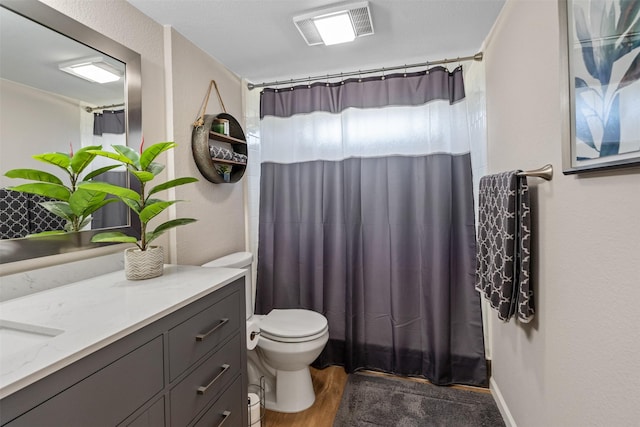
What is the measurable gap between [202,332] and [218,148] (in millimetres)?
1208

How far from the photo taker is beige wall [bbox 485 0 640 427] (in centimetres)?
76

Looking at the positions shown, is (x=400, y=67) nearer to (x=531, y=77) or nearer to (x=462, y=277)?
(x=531, y=77)

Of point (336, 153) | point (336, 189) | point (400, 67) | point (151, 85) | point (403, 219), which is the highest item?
point (400, 67)

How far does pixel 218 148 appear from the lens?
1.91 meters

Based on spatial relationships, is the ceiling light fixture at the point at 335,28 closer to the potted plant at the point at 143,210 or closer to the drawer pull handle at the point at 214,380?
the potted plant at the point at 143,210

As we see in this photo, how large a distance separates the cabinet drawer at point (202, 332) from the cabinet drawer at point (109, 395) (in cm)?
6

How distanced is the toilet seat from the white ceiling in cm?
175

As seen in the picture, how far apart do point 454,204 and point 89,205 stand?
6.52ft

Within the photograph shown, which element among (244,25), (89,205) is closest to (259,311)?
(89,205)

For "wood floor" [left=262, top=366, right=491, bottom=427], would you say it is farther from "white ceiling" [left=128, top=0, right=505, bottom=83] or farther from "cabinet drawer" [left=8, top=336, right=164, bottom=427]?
"white ceiling" [left=128, top=0, right=505, bottom=83]

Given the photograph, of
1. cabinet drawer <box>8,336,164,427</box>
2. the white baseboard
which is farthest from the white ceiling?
the white baseboard

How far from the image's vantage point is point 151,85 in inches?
63.0

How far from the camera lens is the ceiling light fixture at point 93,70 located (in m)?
1.24

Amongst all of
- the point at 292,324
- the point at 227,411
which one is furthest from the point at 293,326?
the point at 227,411
